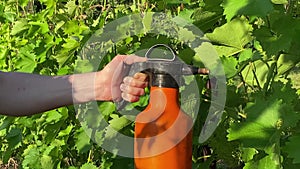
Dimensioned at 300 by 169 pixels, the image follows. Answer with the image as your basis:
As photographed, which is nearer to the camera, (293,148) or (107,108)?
(293,148)

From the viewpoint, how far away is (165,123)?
1.39 metres

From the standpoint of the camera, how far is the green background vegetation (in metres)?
1.44

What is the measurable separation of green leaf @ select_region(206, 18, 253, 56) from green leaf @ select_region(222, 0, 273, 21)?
288 millimetres

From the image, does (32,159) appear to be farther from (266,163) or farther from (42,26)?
(266,163)

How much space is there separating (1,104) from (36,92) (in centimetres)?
9

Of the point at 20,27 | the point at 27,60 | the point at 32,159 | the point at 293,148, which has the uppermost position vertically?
the point at 293,148

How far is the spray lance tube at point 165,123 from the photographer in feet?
4.55

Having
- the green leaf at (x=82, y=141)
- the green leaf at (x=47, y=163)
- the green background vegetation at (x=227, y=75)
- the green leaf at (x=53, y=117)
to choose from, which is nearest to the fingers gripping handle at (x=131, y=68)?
the green background vegetation at (x=227, y=75)

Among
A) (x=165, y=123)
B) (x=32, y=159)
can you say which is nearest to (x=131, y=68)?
(x=165, y=123)

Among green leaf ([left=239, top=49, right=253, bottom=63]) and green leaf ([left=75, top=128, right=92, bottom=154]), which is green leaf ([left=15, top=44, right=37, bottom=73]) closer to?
green leaf ([left=75, top=128, right=92, bottom=154])

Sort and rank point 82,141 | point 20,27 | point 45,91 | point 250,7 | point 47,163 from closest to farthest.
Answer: point 250,7 → point 45,91 → point 82,141 → point 47,163 → point 20,27

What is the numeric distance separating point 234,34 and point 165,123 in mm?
409

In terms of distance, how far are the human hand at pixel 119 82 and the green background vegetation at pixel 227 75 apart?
217 mm

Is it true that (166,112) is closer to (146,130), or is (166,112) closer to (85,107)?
(146,130)
